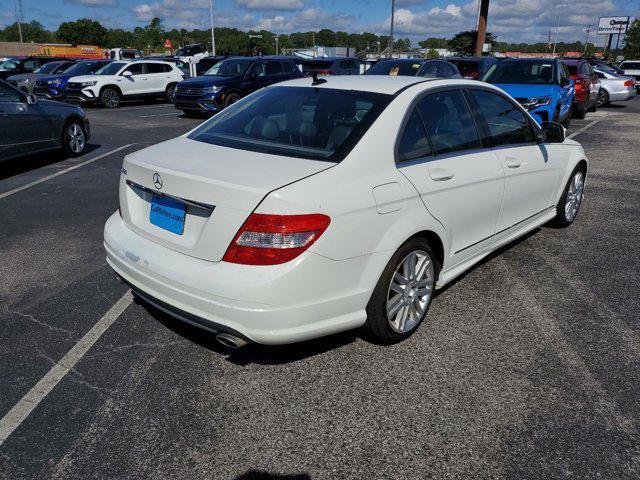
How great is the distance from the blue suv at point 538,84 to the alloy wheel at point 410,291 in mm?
8898

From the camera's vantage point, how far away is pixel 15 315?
A: 379 centimetres

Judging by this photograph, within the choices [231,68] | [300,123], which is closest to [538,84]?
[231,68]

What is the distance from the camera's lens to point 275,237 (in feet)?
8.48

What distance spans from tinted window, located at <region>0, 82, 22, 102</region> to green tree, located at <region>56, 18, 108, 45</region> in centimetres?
11291

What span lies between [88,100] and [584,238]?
57.1 feet

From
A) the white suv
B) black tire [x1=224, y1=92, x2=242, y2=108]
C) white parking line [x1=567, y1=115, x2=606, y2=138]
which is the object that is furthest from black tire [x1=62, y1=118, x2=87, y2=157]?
white parking line [x1=567, y1=115, x2=606, y2=138]

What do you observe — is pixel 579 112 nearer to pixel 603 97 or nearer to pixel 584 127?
pixel 584 127

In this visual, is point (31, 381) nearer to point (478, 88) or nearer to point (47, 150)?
point (478, 88)

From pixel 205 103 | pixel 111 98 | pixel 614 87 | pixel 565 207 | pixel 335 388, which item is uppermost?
pixel 614 87

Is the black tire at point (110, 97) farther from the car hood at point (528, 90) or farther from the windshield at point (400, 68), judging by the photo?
the car hood at point (528, 90)

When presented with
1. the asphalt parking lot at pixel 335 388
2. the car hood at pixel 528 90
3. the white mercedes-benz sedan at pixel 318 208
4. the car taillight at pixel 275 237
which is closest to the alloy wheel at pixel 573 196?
the asphalt parking lot at pixel 335 388

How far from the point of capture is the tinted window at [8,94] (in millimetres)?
8172

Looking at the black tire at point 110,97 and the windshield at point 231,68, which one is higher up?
the windshield at point 231,68

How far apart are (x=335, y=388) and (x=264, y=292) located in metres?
0.78
